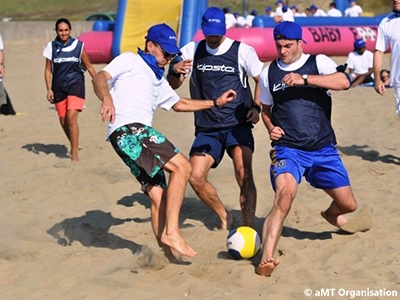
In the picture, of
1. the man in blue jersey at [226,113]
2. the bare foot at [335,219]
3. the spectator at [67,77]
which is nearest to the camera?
the bare foot at [335,219]

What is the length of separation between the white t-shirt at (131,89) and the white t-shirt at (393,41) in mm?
4130

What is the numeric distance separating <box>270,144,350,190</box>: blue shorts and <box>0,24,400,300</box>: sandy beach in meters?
0.54

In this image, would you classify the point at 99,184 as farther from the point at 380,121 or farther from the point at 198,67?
the point at 380,121

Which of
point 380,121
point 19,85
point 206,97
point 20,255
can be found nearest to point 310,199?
point 206,97

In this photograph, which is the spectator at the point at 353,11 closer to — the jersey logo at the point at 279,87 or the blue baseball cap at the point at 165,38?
the jersey logo at the point at 279,87

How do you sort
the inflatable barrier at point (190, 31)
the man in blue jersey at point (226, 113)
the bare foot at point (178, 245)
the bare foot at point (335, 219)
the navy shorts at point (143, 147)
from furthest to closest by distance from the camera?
the inflatable barrier at point (190, 31) < the man in blue jersey at point (226, 113) < the bare foot at point (335, 219) < the navy shorts at point (143, 147) < the bare foot at point (178, 245)

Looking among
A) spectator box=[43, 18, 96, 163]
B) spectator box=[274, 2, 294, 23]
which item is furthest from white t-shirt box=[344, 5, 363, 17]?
spectator box=[43, 18, 96, 163]

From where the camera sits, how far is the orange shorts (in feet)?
34.0

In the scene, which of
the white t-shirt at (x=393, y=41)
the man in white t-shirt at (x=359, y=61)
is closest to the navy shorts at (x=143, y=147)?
the white t-shirt at (x=393, y=41)

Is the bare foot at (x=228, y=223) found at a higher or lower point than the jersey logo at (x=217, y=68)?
lower

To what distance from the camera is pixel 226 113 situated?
697cm

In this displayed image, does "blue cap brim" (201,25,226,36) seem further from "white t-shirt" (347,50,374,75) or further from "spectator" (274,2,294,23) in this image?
"spectator" (274,2,294,23)

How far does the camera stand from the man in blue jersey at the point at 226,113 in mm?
6879

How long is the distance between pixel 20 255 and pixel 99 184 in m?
2.72
